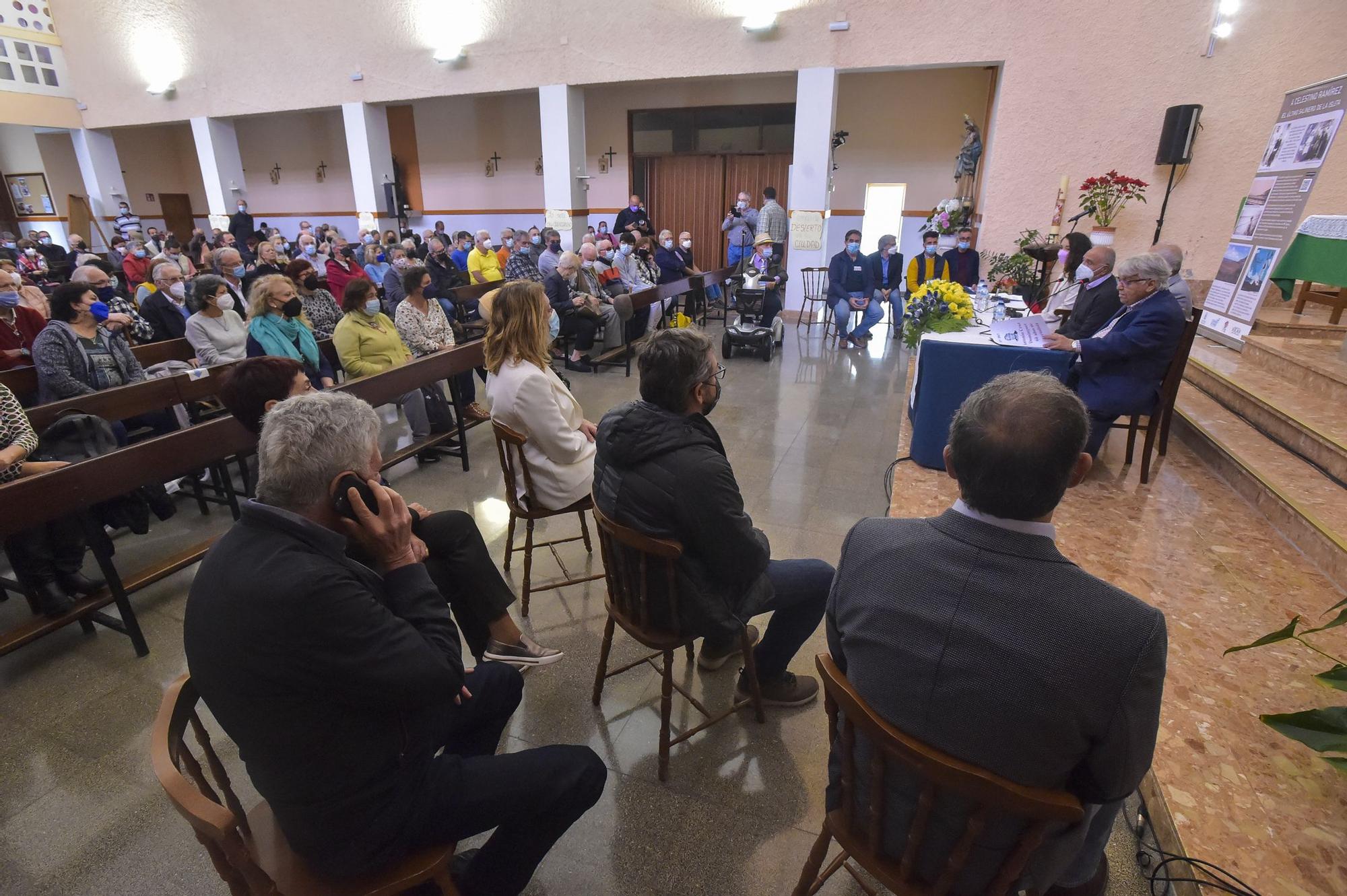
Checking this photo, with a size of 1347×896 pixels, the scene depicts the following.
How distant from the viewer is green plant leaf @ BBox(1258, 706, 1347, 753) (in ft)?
4.42

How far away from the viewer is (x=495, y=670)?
1731mm

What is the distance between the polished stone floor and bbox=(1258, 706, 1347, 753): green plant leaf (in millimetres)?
586

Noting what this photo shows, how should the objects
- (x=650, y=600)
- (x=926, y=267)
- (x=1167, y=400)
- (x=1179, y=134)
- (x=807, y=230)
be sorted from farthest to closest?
1. (x=807, y=230)
2. (x=926, y=267)
3. (x=1179, y=134)
4. (x=1167, y=400)
5. (x=650, y=600)

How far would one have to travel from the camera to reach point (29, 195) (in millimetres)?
14242

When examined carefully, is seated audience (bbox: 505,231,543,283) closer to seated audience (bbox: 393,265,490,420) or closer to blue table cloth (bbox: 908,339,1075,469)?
seated audience (bbox: 393,265,490,420)

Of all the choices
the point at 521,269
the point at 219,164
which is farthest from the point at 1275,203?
the point at 219,164

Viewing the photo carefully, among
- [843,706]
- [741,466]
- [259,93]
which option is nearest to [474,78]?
[259,93]

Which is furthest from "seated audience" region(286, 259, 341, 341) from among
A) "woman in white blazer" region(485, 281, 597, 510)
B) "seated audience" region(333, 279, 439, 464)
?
"woman in white blazer" region(485, 281, 597, 510)

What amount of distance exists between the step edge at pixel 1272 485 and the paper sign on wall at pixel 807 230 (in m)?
5.72

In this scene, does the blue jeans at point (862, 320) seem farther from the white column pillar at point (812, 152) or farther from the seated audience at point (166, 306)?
the seated audience at point (166, 306)

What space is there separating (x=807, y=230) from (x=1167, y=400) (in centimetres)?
617

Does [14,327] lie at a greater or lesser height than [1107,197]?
lesser

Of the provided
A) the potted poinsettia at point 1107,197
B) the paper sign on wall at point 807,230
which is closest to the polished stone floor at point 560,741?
the potted poinsettia at point 1107,197

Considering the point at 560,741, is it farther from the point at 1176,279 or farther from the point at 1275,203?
the point at 1275,203
